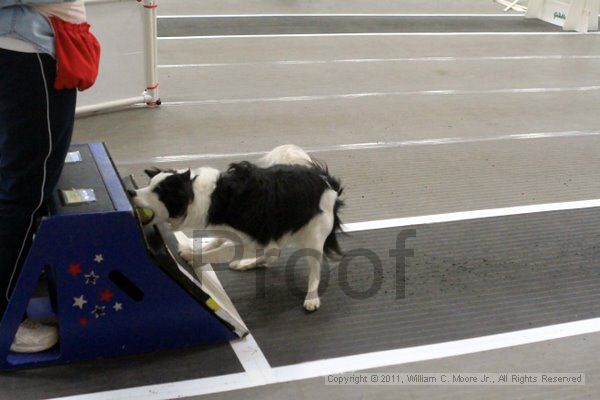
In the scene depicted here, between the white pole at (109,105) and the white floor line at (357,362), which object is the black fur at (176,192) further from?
the white pole at (109,105)

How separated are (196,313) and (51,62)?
896 millimetres

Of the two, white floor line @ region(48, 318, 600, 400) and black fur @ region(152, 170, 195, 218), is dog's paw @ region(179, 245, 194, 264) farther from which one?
white floor line @ region(48, 318, 600, 400)

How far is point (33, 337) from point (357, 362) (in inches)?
40.8

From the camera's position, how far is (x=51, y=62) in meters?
2.02

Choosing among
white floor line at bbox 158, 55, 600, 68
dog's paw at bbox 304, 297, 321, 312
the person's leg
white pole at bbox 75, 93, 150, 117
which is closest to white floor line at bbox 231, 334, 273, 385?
dog's paw at bbox 304, 297, 321, 312

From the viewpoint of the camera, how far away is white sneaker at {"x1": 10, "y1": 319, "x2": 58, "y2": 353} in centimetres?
227

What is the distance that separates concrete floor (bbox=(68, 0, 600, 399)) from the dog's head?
0.62m

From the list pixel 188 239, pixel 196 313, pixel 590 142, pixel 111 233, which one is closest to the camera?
pixel 111 233

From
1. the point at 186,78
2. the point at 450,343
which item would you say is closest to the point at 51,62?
the point at 450,343

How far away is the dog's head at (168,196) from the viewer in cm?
238

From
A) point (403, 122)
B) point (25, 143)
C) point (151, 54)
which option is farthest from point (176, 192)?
point (403, 122)

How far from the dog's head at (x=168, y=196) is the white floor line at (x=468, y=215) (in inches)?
42.0

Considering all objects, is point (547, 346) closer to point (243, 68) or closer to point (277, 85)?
point (277, 85)

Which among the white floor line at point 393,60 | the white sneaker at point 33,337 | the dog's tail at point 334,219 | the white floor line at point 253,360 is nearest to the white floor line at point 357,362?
the white floor line at point 253,360
